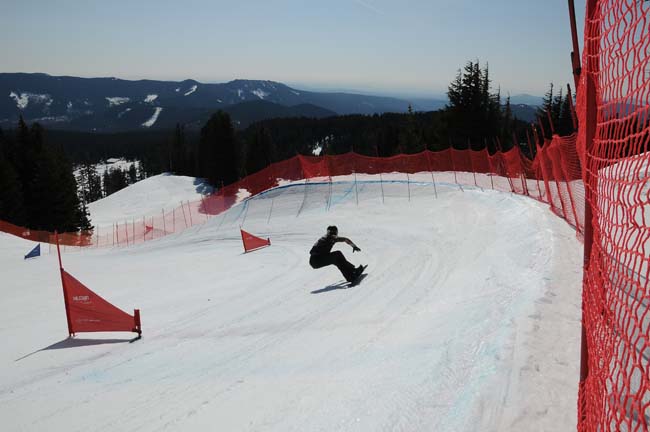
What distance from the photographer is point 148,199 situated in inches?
2341

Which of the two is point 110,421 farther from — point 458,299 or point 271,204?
point 271,204

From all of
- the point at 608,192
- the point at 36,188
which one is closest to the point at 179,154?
the point at 36,188

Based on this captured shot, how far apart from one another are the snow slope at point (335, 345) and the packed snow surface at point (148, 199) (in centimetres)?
4357

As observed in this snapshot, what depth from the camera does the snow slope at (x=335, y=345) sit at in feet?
12.4

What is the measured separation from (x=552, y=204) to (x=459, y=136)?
99.7 feet

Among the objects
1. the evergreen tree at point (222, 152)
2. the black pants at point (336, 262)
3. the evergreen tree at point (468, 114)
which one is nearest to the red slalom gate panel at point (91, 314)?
the black pants at point (336, 262)

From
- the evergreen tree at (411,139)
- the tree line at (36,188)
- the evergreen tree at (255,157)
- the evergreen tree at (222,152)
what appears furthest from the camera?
the evergreen tree at (255,157)

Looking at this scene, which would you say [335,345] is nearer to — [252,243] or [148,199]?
[252,243]

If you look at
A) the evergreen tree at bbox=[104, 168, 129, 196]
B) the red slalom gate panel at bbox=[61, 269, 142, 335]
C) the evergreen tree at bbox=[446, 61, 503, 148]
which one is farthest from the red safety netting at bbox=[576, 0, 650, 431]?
the evergreen tree at bbox=[104, 168, 129, 196]

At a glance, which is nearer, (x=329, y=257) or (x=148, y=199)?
(x=329, y=257)

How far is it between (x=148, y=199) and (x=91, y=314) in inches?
2185

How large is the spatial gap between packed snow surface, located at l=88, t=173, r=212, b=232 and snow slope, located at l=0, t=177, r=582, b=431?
43.6 m

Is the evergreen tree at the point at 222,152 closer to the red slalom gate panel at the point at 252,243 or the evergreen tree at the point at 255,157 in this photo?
the evergreen tree at the point at 255,157

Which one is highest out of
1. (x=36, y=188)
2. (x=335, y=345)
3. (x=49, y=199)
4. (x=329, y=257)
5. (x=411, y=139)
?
(x=411, y=139)
